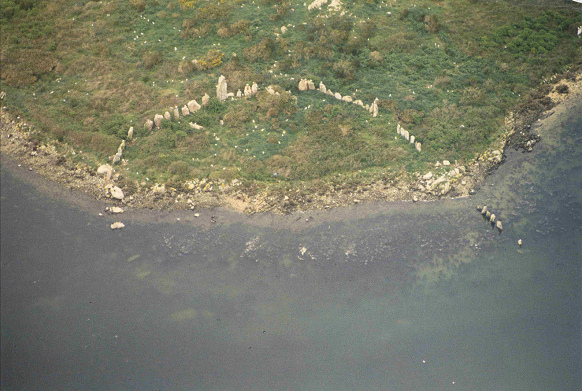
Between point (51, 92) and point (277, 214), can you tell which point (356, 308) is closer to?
point (277, 214)

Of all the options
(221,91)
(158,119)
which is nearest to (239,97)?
(221,91)

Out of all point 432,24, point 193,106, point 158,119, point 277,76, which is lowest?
point 158,119

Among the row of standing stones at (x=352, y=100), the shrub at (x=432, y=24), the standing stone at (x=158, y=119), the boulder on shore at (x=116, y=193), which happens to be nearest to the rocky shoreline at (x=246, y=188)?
the boulder on shore at (x=116, y=193)

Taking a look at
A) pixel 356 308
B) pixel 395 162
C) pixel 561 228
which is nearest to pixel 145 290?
pixel 356 308

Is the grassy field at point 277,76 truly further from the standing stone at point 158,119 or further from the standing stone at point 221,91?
the standing stone at point 221,91

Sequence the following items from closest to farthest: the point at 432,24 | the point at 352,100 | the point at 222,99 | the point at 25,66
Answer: the point at 222,99 < the point at 352,100 < the point at 25,66 < the point at 432,24

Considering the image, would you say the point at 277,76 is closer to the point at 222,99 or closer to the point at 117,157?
the point at 222,99
